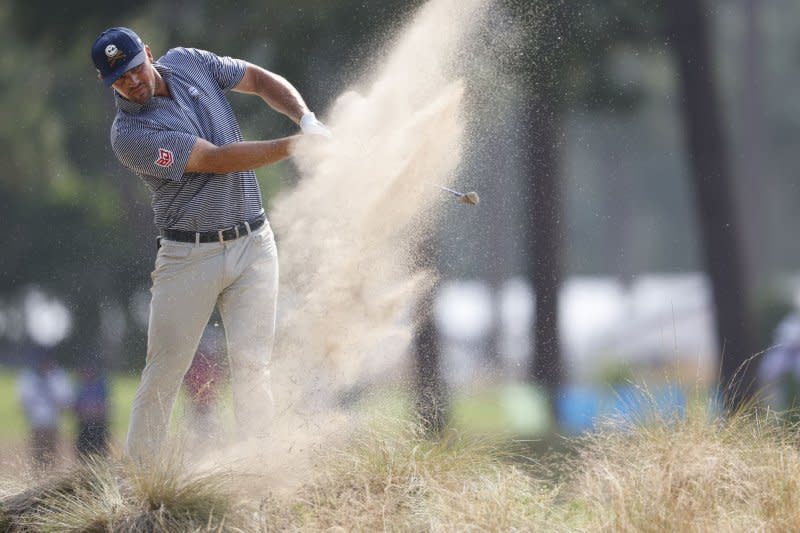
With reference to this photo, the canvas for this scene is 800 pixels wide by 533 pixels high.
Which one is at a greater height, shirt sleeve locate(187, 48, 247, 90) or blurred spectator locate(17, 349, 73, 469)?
shirt sleeve locate(187, 48, 247, 90)

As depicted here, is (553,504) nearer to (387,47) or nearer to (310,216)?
(310,216)

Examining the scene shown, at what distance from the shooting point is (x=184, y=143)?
12.9 ft

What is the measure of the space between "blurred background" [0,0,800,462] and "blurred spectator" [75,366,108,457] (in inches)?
0.5

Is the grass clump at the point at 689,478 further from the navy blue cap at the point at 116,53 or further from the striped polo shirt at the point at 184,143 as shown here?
the navy blue cap at the point at 116,53

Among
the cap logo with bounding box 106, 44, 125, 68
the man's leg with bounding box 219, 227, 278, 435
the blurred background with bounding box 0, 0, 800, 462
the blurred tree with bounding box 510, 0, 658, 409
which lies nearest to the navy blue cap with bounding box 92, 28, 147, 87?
the cap logo with bounding box 106, 44, 125, 68

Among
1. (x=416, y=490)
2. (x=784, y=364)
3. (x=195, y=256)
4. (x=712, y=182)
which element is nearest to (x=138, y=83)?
(x=195, y=256)

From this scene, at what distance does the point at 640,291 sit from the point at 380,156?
73.1 inches

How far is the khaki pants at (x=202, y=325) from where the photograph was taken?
4.15 meters

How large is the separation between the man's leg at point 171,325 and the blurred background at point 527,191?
1783 millimetres

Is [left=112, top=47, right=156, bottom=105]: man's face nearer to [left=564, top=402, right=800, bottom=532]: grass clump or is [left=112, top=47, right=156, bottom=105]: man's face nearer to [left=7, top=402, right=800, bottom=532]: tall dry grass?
[left=7, top=402, right=800, bottom=532]: tall dry grass

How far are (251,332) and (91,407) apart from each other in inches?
A: 84.0

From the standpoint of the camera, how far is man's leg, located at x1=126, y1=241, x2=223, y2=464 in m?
4.15

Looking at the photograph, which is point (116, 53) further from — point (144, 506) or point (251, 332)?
point (144, 506)

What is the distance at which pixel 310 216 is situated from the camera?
4832 mm
